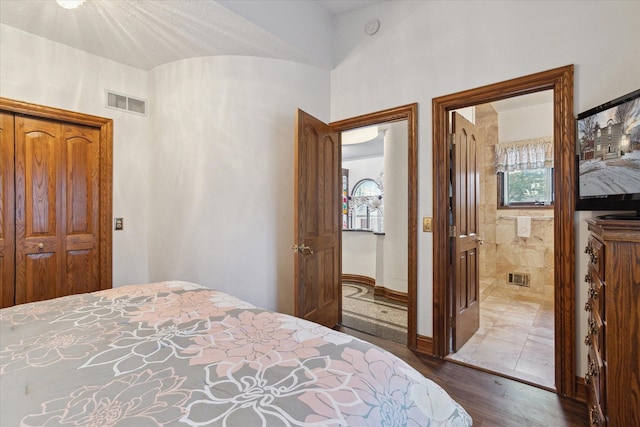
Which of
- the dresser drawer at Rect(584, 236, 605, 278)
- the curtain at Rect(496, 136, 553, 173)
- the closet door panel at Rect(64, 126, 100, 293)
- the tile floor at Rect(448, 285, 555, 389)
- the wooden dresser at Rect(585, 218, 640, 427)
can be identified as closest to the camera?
the wooden dresser at Rect(585, 218, 640, 427)

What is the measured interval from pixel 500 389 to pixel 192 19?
11.2 ft

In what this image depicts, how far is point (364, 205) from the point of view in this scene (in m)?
6.86

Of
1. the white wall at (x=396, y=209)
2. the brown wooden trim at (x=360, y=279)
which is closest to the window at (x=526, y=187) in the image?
the white wall at (x=396, y=209)

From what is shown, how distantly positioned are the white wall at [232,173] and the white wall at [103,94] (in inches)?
12.5

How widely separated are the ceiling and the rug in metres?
2.75

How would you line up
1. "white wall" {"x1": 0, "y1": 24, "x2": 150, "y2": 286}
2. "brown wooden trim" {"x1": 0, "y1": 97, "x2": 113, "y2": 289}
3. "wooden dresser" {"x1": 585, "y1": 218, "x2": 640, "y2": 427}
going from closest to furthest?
"wooden dresser" {"x1": 585, "y1": 218, "x2": 640, "y2": 427} → "white wall" {"x1": 0, "y1": 24, "x2": 150, "y2": 286} → "brown wooden trim" {"x1": 0, "y1": 97, "x2": 113, "y2": 289}

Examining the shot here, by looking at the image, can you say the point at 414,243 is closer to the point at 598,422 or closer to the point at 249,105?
the point at 598,422

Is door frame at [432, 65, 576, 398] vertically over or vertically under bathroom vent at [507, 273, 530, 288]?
over

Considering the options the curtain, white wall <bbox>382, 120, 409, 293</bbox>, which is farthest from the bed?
the curtain

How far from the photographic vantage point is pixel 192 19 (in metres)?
2.14

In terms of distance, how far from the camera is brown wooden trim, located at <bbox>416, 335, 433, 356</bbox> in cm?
240

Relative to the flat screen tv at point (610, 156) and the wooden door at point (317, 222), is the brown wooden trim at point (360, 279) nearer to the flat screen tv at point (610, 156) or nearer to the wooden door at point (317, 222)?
the wooden door at point (317, 222)

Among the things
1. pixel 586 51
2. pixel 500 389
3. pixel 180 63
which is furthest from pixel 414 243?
pixel 180 63

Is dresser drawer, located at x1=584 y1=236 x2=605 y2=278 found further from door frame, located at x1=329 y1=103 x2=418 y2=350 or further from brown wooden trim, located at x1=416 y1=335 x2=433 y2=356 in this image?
brown wooden trim, located at x1=416 y1=335 x2=433 y2=356
